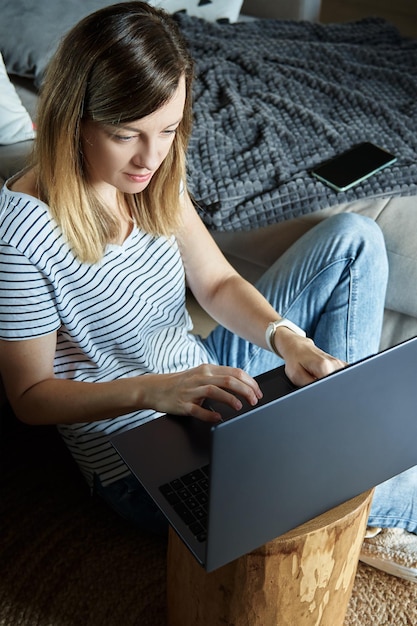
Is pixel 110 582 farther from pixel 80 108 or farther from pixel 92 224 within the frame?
pixel 80 108

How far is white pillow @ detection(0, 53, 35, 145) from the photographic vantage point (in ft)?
5.82

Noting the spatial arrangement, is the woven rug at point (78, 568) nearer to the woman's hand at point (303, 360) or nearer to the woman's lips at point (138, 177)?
the woman's hand at point (303, 360)

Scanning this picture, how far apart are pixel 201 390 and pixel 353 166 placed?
→ 40.7 inches

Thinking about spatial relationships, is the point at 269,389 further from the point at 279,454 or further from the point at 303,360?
the point at 279,454

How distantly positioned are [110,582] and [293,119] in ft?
4.22

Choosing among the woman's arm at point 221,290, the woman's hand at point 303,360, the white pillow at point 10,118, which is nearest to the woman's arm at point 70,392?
the woman's hand at point 303,360

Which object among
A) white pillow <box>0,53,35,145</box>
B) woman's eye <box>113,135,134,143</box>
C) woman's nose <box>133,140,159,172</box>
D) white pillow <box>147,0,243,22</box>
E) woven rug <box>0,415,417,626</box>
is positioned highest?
woman's eye <box>113,135,134,143</box>

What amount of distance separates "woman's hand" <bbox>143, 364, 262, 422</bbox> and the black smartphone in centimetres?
90

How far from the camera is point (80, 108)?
1.00 meters

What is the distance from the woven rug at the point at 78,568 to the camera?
4.34 feet

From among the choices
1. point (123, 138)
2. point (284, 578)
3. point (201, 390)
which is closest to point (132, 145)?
point (123, 138)

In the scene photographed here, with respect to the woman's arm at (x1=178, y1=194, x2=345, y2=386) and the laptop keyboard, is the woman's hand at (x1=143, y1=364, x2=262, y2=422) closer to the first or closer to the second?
the laptop keyboard

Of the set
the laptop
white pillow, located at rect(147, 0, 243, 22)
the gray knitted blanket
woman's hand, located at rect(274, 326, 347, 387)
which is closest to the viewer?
the laptop

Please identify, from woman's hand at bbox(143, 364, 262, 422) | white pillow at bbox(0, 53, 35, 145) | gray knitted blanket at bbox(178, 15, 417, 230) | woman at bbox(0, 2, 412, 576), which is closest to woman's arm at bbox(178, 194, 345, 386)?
woman at bbox(0, 2, 412, 576)
